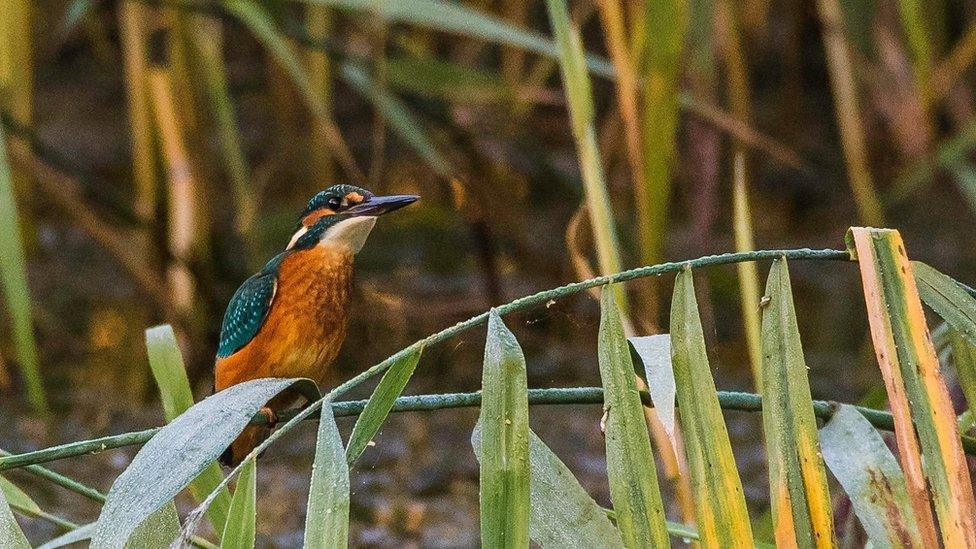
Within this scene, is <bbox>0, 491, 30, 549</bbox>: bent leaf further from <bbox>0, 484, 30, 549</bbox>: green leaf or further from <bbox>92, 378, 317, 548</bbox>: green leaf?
<bbox>92, 378, 317, 548</bbox>: green leaf

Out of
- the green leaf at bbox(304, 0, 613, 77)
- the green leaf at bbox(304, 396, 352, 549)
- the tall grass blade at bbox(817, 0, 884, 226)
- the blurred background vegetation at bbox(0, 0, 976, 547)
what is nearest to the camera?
the green leaf at bbox(304, 396, 352, 549)

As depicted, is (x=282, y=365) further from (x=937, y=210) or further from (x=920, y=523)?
(x=937, y=210)

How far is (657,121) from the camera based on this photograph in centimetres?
253

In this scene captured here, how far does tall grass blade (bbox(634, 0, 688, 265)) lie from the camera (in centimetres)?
246

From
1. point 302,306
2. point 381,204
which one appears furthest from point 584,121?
point 302,306

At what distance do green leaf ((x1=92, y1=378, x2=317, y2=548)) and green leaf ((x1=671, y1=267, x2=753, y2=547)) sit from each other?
36cm

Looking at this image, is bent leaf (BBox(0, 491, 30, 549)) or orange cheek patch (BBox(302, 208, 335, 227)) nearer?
bent leaf (BBox(0, 491, 30, 549))

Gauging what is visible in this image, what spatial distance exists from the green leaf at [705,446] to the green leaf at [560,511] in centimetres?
8

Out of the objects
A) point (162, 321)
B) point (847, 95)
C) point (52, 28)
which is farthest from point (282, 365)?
point (52, 28)

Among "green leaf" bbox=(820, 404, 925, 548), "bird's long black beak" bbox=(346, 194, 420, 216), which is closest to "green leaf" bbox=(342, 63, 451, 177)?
"bird's long black beak" bbox=(346, 194, 420, 216)

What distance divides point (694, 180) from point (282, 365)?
2792 mm

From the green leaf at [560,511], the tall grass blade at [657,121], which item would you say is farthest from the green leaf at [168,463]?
the tall grass blade at [657,121]

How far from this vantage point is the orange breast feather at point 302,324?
1816 millimetres

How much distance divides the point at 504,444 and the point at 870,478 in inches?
13.6
